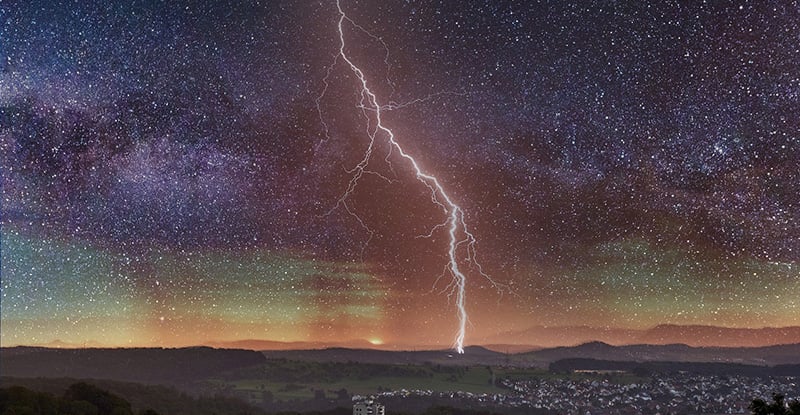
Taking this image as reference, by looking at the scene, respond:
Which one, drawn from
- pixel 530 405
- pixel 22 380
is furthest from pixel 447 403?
pixel 22 380

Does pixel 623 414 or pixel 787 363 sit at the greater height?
pixel 787 363

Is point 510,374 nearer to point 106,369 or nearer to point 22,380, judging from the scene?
point 106,369

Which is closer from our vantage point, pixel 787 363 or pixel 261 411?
pixel 787 363

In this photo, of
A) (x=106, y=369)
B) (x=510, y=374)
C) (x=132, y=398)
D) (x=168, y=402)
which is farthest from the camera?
(x=510, y=374)

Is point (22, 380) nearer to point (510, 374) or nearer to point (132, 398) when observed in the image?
point (132, 398)

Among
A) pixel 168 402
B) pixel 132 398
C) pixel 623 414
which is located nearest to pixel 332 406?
pixel 168 402

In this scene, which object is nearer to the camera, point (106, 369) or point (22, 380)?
point (22, 380)

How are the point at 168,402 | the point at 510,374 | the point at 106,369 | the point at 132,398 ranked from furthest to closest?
the point at 510,374 → the point at 106,369 → the point at 168,402 → the point at 132,398

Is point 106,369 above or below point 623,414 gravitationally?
above

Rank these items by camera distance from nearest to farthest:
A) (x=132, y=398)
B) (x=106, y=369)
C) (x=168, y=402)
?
(x=132, y=398), (x=168, y=402), (x=106, y=369)
